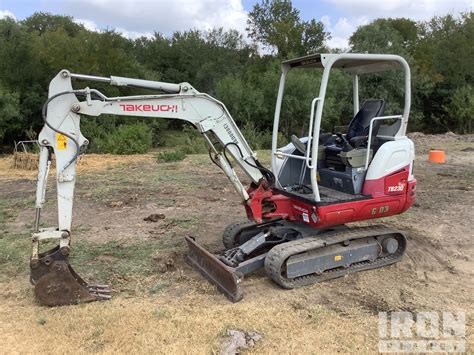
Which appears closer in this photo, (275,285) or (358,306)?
(358,306)

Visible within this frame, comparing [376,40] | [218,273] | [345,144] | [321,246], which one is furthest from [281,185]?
[376,40]

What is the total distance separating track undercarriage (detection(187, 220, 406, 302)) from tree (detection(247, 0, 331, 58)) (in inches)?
1173

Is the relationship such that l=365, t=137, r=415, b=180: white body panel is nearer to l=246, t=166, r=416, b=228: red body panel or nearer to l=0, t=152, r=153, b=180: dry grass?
l=246, t=166, r=416, b=228: red body panel

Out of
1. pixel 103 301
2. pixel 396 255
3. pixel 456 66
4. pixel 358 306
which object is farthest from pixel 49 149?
pixel 456 66

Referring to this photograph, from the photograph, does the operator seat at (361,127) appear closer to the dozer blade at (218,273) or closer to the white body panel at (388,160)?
the white body panel at (388,160)

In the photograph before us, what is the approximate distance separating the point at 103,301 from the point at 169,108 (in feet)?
6.37

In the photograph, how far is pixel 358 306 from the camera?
452cm

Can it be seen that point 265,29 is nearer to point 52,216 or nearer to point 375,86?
point 375,86

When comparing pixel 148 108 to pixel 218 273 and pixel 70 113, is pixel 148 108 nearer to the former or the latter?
pixel 70 113

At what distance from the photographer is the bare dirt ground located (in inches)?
154

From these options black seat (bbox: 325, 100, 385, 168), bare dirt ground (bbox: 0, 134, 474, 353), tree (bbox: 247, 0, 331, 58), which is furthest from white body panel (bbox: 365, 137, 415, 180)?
tree (bbox: 247, 0, 331, 58)

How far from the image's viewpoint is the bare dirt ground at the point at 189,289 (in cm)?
391

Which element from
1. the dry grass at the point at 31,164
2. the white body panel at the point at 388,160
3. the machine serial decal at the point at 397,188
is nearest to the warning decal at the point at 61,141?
the white body panel at the point at 388,160

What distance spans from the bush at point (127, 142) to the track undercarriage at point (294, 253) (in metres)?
12.0
